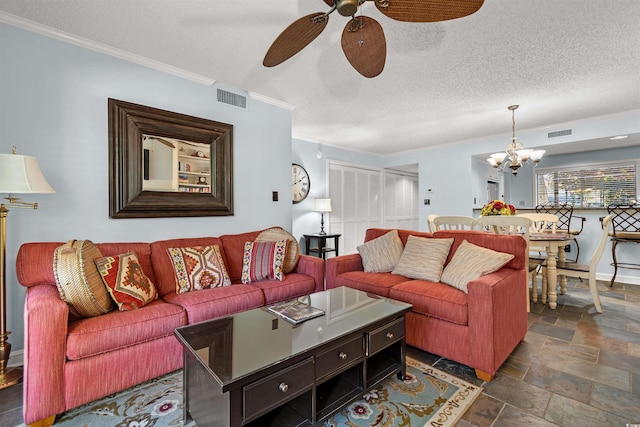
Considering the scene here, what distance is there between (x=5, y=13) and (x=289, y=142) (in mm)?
2577

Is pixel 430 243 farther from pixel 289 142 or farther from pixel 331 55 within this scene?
pixel 289 142

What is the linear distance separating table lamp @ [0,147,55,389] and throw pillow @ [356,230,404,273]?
8.32 feet

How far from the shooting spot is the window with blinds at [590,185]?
5.56m

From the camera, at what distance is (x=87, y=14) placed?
2.08m

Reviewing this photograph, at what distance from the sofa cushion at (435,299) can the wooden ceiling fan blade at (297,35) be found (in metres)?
1.86

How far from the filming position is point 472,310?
1928 millimetres

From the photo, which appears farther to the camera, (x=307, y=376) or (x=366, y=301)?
(x=366, y=301)

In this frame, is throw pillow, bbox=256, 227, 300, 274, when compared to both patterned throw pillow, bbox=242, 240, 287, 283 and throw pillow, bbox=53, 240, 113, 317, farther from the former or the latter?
throw pillow, bbox=53, 240, 113, 317

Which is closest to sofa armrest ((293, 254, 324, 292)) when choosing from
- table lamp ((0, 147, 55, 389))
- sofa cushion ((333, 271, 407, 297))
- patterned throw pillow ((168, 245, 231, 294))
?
sofa cushion ((333, 271, 407, 297))

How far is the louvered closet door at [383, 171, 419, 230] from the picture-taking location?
700cm

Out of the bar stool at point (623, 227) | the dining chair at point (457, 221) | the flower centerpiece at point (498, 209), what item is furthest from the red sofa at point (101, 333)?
the bar stool at point (623, 227)

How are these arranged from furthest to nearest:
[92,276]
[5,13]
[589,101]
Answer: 1. [589,101]
2. [5,13]
3. [92,276]

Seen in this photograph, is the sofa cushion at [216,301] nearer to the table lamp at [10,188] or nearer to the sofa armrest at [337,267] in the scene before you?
the sofa armrest at [337,267]

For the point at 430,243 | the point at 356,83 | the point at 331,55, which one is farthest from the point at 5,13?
the point at 430,243
